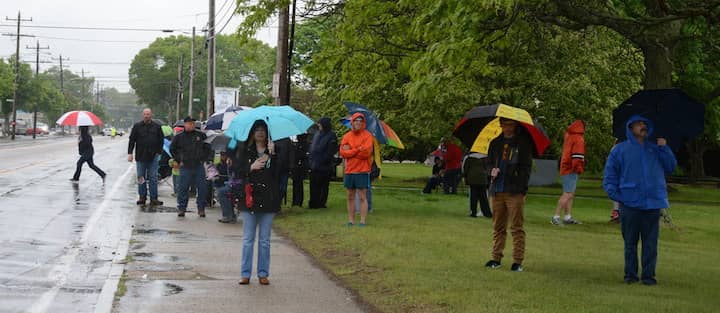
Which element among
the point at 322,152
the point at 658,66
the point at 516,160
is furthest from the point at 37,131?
the point at 516,160

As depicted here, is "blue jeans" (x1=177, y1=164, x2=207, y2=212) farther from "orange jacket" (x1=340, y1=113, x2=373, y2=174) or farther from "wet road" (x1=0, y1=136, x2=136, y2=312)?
"orange jacket" (x1=340, y1=113, x2=373, y2=174)

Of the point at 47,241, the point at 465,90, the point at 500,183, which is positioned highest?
the point at 465,90

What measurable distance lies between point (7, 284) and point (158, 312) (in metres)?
2.04

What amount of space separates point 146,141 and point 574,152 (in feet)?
26.6

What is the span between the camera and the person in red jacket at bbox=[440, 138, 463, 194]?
89.3 ft

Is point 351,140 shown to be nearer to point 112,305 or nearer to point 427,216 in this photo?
point 427,216

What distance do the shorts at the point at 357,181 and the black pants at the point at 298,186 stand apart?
12.1 feet

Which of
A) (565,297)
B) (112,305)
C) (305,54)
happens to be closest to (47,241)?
(112,305)

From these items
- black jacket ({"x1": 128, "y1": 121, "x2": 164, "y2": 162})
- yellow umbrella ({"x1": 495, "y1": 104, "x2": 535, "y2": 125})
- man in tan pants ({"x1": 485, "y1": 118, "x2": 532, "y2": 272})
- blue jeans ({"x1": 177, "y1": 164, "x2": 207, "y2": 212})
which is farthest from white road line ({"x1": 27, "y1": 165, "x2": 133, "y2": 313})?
yellow umbrella ({"x1": 495, "y1": 104, "x2": 535, "y2": 125})

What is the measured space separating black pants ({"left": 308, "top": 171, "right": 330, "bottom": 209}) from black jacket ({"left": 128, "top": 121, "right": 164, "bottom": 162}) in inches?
121

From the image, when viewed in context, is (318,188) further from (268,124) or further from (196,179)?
(268,124)

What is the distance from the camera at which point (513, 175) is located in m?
11.0

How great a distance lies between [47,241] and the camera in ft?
42.2

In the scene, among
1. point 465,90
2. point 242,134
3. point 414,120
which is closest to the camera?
point 242,134
